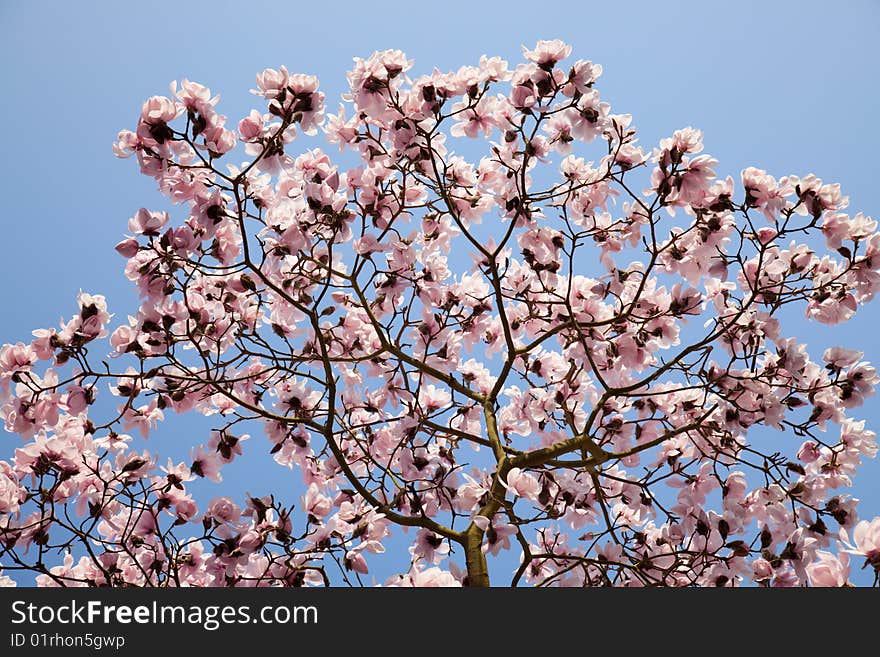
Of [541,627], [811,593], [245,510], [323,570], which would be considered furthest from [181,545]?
[811,593]

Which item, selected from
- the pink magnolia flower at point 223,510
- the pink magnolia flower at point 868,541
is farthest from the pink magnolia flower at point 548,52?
the pink magnolia flower at point 223,510

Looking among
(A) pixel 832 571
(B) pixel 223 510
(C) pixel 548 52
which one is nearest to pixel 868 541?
(A) pixel 832 571

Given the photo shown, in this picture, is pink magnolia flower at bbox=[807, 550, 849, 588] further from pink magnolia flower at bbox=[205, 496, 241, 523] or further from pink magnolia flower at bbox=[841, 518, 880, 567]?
pink magnolia flower at bbox=[205, 496, 241, 523]

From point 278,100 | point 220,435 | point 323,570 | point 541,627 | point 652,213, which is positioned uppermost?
point 278,100

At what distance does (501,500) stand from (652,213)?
4.48 feet

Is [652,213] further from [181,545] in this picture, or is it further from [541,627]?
[181,545]

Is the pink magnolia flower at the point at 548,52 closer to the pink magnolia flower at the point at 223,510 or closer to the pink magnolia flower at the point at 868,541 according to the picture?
the pink magnolia flower at the point at 868,541

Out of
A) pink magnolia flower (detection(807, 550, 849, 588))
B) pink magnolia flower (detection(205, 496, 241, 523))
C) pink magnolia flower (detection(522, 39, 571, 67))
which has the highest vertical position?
pink magnolia flower (detection(522, 39, 571, 67))

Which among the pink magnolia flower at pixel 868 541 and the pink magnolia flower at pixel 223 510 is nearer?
the pink magnolia flower at pixel 868 541

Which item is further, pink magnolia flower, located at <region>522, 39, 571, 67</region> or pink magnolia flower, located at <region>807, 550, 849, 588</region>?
pink magnolia flower, located at <region>522, 39, 571, 67</region>

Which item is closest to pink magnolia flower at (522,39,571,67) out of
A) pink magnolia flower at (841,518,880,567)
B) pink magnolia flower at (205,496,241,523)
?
pink magnolia flower at (841,518,880,567)

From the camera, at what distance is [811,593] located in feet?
6.47

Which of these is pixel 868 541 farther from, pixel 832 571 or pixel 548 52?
pixel 548 52

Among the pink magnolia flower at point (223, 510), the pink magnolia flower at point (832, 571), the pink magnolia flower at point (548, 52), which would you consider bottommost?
the pink magnolia flower at point (832, 571)
